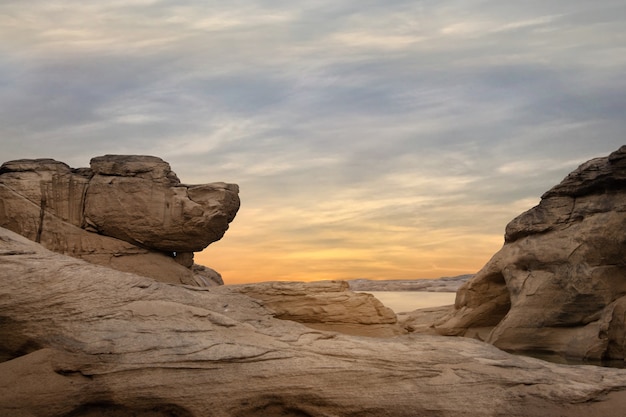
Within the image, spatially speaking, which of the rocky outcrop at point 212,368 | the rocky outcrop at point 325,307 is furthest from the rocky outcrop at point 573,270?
the rocky outcrop at point 212,368

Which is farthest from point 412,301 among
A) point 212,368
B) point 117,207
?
point 212,368

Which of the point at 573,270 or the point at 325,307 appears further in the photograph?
the point at 573,270

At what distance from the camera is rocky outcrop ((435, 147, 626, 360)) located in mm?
18766

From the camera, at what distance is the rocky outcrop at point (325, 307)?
16328 millimetres

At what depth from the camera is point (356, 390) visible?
1027cm

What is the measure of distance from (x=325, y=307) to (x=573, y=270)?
720cm

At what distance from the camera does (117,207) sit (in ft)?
67.2

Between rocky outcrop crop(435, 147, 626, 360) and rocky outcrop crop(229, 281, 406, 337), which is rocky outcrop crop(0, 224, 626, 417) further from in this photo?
rocky outcrop crop(435, 147, 626, 360)

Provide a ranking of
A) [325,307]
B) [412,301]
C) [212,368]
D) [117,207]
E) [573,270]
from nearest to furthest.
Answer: [212,368], [325,307], [573,270], [117,207], [412,301]

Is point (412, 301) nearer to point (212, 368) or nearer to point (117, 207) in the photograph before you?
point (117, 207)

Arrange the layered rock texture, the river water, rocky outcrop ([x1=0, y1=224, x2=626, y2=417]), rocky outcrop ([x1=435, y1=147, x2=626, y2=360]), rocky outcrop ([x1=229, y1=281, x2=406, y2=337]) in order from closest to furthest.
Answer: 1. rocky outcrop ([x1=0, y1=224, x2=626, y2=417])
2. rocky outcrop ([x1=229, y1=281, x2=406, y2=337])
3. rocky outcrop ([x1=435, y1=147, x2=626, y2=360])
4. the layered rock texture
5. the river water

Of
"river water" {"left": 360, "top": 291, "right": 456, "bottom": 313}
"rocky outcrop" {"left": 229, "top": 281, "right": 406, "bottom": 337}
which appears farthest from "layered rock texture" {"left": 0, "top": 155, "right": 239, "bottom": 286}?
"river water" {"left": 360, "top": 291, "right": 456, "bottom": 313}

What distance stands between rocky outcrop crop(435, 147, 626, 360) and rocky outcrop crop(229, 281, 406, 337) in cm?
490

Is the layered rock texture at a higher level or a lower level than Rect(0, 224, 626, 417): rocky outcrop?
higher
